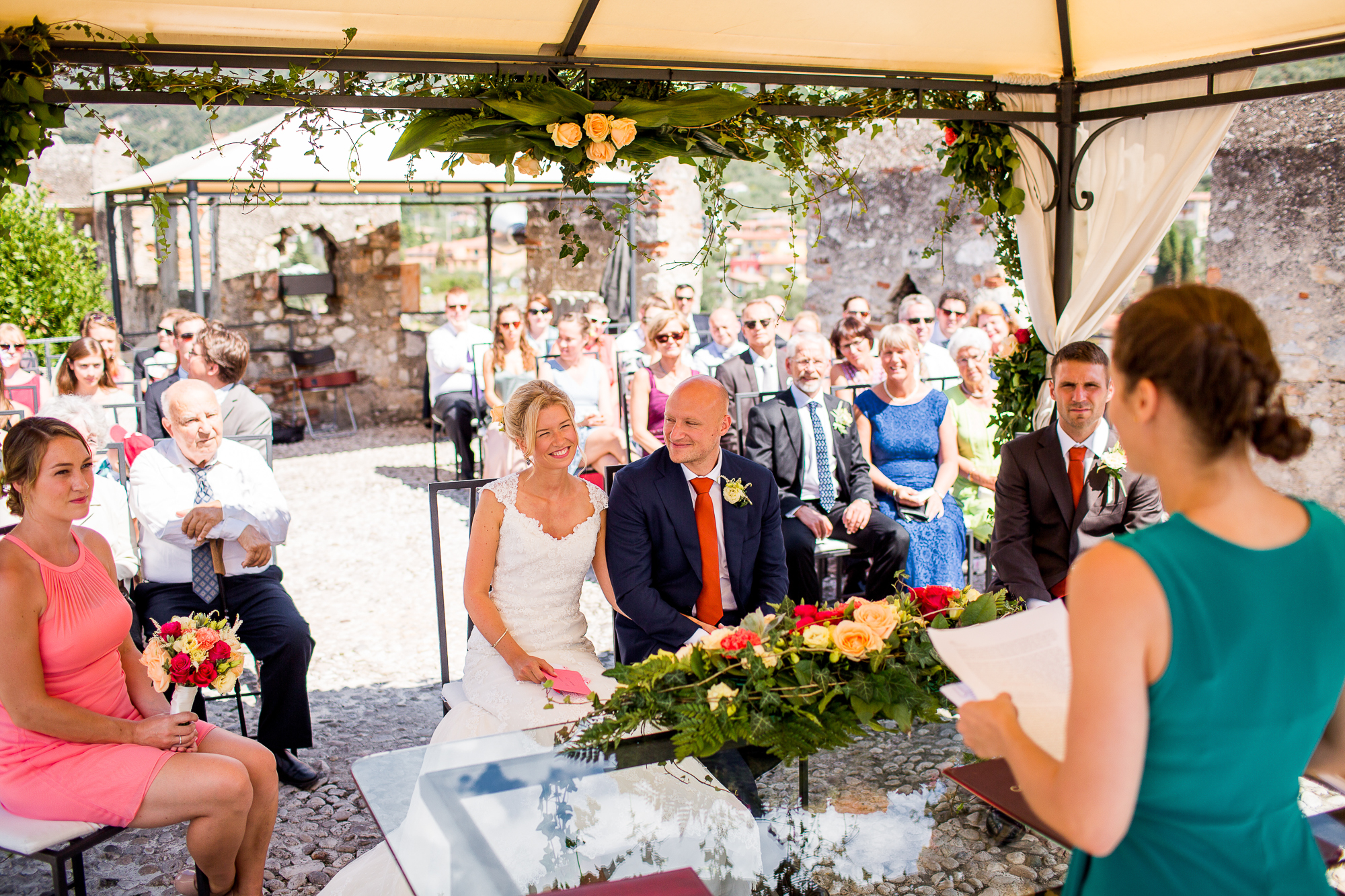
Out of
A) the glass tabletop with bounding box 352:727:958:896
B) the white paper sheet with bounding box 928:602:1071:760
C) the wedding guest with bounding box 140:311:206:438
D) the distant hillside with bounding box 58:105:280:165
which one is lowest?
the glass tabletop with bounding box 352:727:958:896

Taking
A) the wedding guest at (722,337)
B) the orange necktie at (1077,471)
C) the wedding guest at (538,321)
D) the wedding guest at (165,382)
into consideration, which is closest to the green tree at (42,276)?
the wedding guest at (165,382)

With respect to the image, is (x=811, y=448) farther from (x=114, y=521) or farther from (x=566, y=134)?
(x=114, y=521)

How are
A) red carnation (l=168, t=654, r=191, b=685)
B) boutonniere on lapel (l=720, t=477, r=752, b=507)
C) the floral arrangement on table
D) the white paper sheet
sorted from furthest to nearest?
boutonniere on lapel (l=720, t=477, r=752, b=507) < red carnation (l=168, t=654, r=191, b=685) < the floral arrangement on table < the white paper sheet

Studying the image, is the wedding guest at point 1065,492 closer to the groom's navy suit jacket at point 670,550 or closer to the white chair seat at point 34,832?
the groom's navy suit jacket at point 670,550

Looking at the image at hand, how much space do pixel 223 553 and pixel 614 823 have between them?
2.22 metres

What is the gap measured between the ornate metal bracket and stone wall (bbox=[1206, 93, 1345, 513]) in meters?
2.48

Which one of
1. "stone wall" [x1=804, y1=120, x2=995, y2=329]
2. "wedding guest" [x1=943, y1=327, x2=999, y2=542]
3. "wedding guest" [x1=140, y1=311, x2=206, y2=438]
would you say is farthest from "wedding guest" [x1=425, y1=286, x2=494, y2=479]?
"wedding guest" [x1=943, y1=327, x2=999, y2=542]

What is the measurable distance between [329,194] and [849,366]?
28.4 feet

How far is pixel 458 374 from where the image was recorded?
891cm

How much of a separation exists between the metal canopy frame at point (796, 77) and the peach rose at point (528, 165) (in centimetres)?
26

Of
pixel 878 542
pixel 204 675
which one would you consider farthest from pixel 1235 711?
pixel 878 542

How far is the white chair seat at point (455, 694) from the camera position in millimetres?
3057

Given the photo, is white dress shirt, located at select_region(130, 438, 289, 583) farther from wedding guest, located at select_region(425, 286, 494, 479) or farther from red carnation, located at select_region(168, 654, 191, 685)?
wedding guest, located at select_region(425, 286, 494, 479)

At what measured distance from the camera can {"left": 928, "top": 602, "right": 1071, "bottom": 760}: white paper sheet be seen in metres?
1.33
